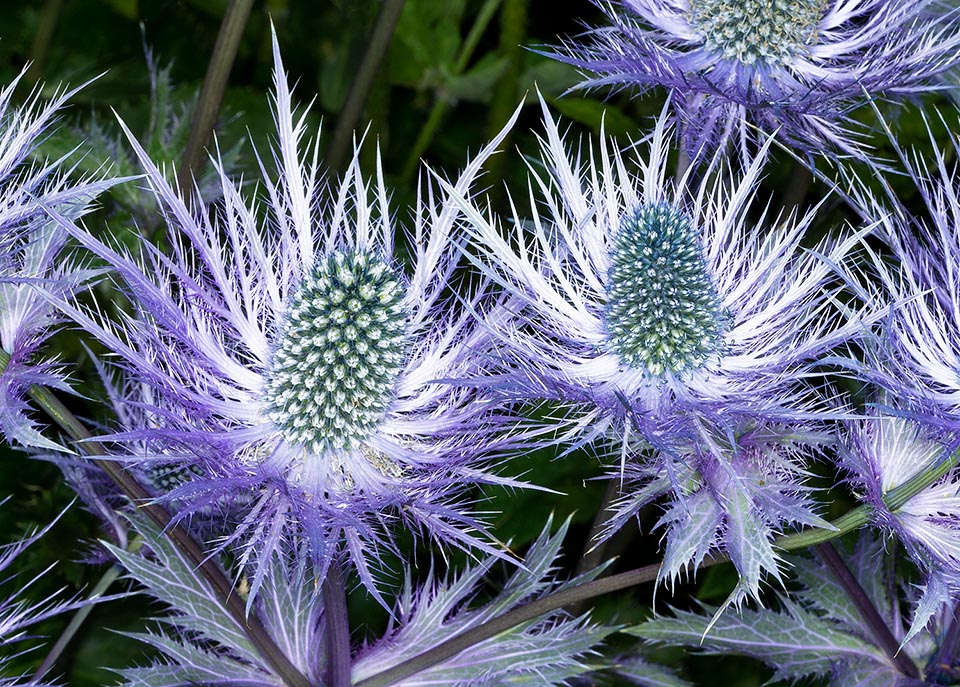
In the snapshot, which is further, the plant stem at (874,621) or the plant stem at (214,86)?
the plant stem at (214,86)

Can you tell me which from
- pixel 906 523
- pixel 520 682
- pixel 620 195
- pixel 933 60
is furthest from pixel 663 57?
pixel 520 682

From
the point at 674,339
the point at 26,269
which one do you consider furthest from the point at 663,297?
the point at 26,269

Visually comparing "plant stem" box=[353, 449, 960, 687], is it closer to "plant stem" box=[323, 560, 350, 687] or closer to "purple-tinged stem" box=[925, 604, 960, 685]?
"plant stem" box=[323, 560, 350, 687]

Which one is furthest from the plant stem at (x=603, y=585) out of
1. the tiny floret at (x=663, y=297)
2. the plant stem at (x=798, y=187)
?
the plant stem at (x=798, y=187)

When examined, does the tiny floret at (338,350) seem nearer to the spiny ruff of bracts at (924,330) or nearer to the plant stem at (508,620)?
the plant stem at (508,620)

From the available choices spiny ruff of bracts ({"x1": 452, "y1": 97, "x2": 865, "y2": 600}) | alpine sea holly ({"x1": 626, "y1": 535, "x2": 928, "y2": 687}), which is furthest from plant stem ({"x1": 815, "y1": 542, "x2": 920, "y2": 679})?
spiny ruff of bracts ({"x1": 452, "y1": 97, "x2": 865, "y2": 600})

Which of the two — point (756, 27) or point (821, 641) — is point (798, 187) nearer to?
point (756, 27)
